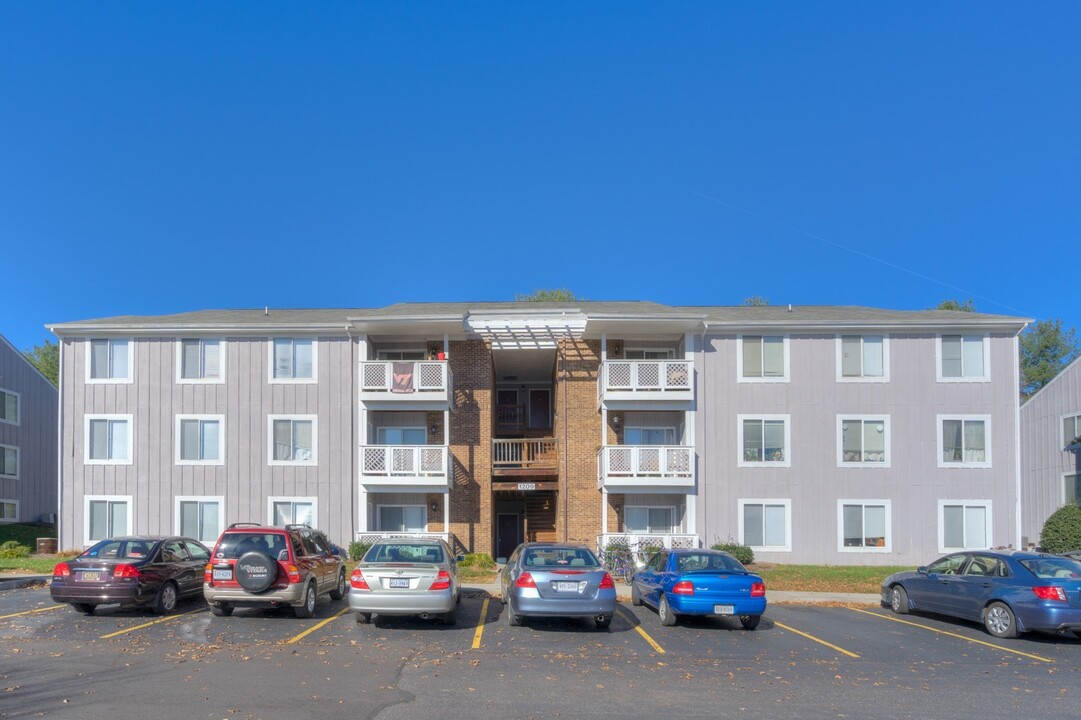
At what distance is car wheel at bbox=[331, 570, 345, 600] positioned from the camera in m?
16.6

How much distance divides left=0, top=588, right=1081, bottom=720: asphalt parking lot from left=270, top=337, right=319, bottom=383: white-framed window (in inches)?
484

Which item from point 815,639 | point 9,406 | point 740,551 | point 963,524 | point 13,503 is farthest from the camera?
point 13,503

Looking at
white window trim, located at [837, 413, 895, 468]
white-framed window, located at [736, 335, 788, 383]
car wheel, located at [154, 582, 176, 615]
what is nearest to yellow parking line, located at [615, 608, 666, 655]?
car wheel, located at [154, 582, 176, 615]

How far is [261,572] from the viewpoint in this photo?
45.2 feet

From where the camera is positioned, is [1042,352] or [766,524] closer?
[766,524]

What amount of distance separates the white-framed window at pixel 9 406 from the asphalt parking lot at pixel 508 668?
22.2 metres

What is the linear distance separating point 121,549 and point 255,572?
308 cm

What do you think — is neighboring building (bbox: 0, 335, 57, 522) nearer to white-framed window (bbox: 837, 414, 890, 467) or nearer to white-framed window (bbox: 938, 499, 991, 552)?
white-framed window (bbox: 837, 414, 890, 467)

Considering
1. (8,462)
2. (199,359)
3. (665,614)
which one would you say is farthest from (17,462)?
(665,614)

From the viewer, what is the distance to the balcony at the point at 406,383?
2616 cm

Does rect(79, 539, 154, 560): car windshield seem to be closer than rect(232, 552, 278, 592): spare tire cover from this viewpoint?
No

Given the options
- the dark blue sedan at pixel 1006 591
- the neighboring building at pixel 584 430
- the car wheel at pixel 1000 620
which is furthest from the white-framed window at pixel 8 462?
the car wheel at pixel 1000 620

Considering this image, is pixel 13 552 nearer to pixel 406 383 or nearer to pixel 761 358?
pixel 406 383

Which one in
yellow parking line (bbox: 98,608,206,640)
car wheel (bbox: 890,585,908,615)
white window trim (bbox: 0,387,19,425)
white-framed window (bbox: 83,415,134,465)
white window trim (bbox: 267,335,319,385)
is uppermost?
white window trim (bbox: 267,335,319,385)
